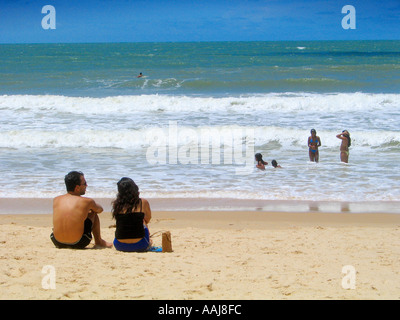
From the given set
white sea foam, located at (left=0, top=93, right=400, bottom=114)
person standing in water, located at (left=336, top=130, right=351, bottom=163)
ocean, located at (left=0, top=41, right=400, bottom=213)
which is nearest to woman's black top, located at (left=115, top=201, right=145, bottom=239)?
ocean, located at (left=0, top=41, right=400, bottom=213)

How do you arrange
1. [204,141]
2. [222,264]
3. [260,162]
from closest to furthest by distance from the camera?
[222,264] < [260,162] < [204,141]

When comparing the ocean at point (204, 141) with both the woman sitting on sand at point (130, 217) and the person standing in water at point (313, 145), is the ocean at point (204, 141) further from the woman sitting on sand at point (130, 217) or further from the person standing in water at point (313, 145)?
the woman sitting on sand at point (130, 217)

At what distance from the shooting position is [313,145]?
468 inches

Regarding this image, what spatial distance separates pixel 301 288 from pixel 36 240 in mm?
3460

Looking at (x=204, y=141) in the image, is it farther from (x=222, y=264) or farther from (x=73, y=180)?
(x=222, y=264)

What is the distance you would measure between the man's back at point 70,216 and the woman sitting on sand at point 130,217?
341 mm

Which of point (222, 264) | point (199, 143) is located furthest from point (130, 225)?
point (199, 143)

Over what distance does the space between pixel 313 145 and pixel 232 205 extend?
4.22 m

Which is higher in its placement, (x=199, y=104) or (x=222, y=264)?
(x=199, y=104)

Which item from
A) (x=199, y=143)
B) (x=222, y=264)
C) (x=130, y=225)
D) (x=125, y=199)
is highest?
(x=199, y=143)

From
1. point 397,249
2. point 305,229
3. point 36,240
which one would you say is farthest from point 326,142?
point 36,240

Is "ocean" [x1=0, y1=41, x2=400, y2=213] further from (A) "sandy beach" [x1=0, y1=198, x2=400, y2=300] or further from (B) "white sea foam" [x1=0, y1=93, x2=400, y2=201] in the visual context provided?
(A) "sandy beach" [x1=0, y1=198, x2=400, y2=300]

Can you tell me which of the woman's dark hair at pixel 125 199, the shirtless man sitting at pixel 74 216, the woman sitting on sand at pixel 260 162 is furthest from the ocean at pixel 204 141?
the woman's dark hair at pixel 125 199
